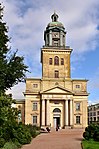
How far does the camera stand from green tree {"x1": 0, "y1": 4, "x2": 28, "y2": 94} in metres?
21.6

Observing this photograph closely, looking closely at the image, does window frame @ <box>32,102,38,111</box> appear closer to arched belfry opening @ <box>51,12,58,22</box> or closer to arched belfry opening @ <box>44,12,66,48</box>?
arched belfry opening @ <box>44,12,66,48</box>

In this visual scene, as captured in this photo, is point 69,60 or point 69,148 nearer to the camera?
point 69,148

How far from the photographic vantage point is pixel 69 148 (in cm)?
2005

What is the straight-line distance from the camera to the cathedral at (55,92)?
65438mm

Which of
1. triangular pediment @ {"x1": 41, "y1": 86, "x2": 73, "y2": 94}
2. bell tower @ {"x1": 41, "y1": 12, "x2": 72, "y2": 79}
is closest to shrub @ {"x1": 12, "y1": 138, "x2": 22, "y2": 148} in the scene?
triangular pediment @ {"x1": 41, "y1": 86, "x2": 73, "y2": 94}

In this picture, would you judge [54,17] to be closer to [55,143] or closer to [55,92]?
[55,92]

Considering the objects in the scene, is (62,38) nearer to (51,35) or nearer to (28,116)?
(51,35)

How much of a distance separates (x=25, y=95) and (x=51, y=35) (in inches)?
604

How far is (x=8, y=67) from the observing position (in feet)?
75.3

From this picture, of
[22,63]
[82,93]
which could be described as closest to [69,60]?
[82,93]

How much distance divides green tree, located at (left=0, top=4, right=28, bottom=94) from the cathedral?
41590mm

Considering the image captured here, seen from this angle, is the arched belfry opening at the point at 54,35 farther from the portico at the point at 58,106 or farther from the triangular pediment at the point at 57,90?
the portico at the point at 58,106

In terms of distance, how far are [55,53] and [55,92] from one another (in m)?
9.91

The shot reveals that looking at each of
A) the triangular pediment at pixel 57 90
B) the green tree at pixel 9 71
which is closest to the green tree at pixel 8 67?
the green tree at pixel 9 71
